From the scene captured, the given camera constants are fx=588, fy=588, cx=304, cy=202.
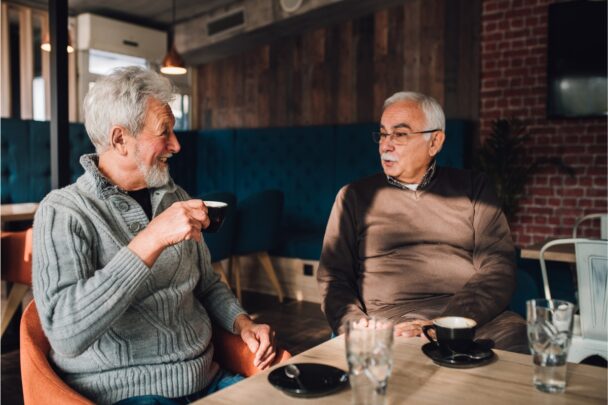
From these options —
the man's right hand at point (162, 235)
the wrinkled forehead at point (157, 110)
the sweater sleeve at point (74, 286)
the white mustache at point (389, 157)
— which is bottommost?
the sweater sleeve at point (74, 286)

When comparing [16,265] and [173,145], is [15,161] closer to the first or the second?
[16,265]

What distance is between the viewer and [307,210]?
19.1ft

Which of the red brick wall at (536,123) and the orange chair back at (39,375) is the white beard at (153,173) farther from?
the red brick wall at (536,123)

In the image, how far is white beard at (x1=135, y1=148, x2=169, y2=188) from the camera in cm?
156

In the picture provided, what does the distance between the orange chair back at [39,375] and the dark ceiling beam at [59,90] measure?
2.82 ft

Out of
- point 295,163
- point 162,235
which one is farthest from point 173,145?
point 295,163

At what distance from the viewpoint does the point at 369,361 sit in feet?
3.12

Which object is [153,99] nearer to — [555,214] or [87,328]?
[87,328]

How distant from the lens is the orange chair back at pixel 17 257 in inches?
135

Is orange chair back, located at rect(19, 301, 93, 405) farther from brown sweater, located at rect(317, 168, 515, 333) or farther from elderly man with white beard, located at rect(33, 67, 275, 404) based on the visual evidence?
brown sweater, located at rect(317, 168, 515, 333)

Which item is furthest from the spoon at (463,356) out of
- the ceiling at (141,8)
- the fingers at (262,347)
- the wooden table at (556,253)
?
the ceiling at (141,8)

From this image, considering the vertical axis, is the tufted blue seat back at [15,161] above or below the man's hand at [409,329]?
above

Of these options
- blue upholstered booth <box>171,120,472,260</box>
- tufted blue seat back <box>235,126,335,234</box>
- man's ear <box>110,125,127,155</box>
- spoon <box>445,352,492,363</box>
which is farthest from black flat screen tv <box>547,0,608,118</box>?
man's ear <box>110,125,127,155</box>

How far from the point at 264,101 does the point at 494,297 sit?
4.89m
